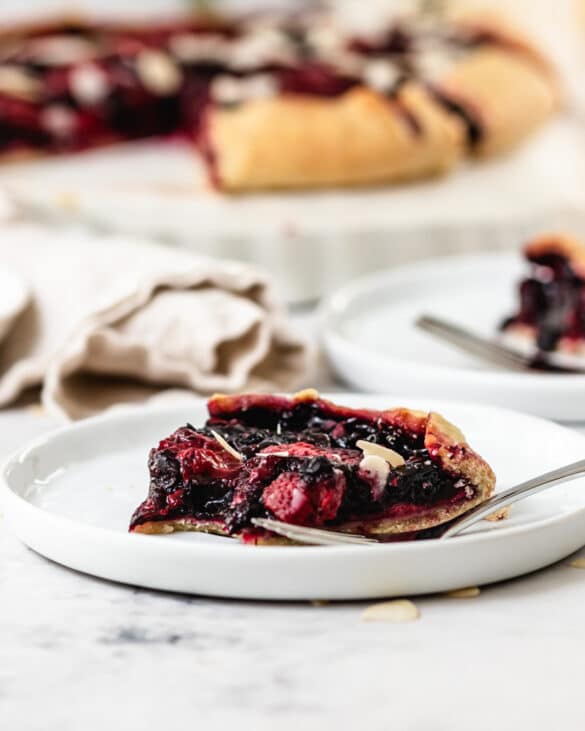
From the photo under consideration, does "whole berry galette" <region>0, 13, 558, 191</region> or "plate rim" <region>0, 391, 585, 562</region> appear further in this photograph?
"whole berry galette" <region>0, 13, 558, 191</region>

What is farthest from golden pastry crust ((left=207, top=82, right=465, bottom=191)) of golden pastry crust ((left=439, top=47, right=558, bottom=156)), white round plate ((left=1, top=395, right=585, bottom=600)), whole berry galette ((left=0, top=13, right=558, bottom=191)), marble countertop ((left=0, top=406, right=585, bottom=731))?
marble countertop ((left=0, top=406, right=585, bottom=731))

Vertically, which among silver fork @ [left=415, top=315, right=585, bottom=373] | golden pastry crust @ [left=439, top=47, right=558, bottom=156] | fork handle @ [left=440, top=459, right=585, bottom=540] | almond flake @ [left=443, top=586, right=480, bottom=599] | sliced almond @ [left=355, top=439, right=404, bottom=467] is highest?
sliced almond @ [left=355, top=439, right=404, bottom=467]

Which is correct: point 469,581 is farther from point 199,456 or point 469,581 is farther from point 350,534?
point 199,456

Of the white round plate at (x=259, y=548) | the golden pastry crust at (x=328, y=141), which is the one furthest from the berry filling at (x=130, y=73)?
the white round plate at (x=259, y=548)

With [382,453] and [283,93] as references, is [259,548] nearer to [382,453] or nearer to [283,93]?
[382,453]

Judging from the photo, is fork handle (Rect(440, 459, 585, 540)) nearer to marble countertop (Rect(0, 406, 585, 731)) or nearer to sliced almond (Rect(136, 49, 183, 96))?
marble countertop (Rect(0, 406, 585, 731))

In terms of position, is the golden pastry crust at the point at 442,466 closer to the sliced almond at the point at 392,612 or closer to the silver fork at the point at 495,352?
the sliced almond at the point at 392,612
